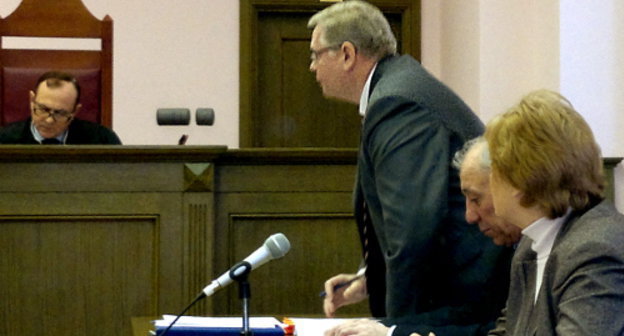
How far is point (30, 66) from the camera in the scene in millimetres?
5645

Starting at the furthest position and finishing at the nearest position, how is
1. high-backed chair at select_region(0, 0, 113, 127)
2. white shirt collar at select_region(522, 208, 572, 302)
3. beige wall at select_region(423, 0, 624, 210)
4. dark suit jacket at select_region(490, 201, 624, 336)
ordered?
high-backed chair at select_region(0, 0, 113, 127), beige wall at select_region(423, 0, 624, 210), white shirt collar at select_region(522, 208, 572, 302), dark suit jacket at select_region(490, 201, 624, 336)

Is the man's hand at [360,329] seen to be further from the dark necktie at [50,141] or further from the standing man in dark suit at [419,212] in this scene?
the dark necktie at [50,141]

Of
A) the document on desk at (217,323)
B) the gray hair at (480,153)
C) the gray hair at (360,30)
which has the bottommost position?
the document on desk at (217,323)

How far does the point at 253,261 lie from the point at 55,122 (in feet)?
9.59

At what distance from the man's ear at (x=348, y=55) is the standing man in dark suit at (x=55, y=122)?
7.77 feet

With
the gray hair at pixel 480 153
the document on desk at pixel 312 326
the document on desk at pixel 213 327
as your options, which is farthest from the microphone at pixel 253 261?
the gray hair at pixel 480 153

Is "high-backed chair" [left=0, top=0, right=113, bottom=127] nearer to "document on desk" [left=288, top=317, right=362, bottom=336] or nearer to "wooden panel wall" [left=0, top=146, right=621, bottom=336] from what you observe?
"wooden panel wall" [left=0, top=146, right=621, bottom=336]

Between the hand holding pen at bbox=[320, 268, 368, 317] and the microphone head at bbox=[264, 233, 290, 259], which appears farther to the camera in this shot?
the hand holding pen at bbox=[320, 268, 368, 317]

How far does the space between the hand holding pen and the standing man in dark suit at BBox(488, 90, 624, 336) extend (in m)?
0.83

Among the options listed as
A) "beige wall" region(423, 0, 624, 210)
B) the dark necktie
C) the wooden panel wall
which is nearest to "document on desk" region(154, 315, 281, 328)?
the wooden panel wall

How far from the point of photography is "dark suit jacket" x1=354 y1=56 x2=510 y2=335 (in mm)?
2297

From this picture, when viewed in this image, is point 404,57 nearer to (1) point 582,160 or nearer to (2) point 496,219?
(2) point 496,219

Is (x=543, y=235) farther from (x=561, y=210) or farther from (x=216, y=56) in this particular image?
(x=216, y=56)

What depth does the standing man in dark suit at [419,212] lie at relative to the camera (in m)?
2.30
